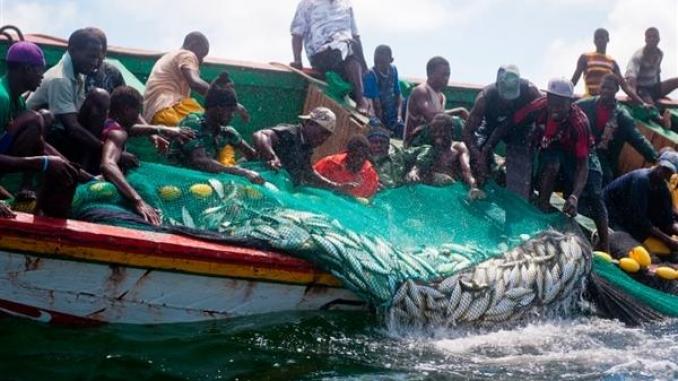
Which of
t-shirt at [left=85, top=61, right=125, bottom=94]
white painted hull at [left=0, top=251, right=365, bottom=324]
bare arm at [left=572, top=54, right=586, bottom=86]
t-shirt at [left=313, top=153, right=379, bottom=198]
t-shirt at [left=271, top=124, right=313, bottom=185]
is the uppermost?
bare arm at [left=572, top=54, right=586, bottom=86]

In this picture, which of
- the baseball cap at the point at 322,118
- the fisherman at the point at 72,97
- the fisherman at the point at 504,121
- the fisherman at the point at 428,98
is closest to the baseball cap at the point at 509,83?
the fisherman at the point at 504,121

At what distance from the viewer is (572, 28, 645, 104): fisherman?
1197cm

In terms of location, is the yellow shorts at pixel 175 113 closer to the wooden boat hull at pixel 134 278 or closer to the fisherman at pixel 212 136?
the fisherman at pixel 212 136

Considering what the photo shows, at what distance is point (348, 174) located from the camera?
7785 mm

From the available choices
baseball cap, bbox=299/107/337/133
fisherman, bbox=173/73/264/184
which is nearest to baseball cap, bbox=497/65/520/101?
baseball cap, bbox=299/107/337/133

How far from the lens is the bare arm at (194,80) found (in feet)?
27.6

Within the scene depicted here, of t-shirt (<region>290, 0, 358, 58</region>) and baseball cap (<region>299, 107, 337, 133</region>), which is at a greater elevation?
t-shirt (<region>290, 0, 358, 58</region>)

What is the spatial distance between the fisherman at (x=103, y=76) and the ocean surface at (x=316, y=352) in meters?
2.33

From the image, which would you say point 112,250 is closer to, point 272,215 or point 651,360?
point 272,215

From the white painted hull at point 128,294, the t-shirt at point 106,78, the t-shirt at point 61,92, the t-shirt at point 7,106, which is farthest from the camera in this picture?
the t-shirt at point 106,78

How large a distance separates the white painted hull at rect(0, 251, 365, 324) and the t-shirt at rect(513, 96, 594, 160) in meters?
3.08

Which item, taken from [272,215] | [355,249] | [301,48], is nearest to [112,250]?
[272,215]

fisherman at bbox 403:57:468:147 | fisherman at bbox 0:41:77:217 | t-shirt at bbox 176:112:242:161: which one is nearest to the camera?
fisherman at bbox 0:41:77:217

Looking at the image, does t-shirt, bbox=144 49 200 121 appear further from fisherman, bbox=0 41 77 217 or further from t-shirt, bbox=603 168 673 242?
t-shirt, bbox=603 168 673 242
